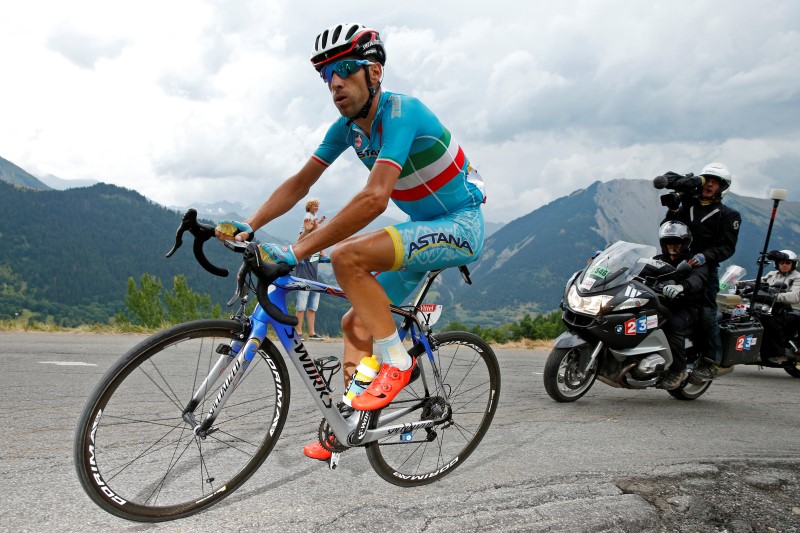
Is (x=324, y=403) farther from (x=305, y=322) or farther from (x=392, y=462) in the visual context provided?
(x=305, y=322)

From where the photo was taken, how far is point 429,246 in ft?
10.0

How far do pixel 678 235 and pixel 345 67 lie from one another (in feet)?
16.2

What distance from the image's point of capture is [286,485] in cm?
300

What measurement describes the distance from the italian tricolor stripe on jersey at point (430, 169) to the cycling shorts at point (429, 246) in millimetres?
201

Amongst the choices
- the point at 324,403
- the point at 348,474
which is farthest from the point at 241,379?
the point at 348,474

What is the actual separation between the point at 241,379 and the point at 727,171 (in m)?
6.11

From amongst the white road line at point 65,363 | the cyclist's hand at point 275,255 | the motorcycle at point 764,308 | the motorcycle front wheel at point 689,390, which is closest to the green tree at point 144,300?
the white road line at point 65,363

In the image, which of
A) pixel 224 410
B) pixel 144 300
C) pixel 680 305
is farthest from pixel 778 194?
pixel 144 300

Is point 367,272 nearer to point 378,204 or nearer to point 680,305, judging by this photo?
point 378,204

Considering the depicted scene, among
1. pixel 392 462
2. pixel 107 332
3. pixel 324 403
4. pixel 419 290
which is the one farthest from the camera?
pixel 107 332

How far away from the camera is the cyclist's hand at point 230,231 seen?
254 centimetres

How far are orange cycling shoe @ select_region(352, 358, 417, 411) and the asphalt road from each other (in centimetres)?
48

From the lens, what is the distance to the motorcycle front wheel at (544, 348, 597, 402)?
18.8ft

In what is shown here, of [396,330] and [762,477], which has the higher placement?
[396,330]
